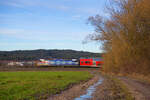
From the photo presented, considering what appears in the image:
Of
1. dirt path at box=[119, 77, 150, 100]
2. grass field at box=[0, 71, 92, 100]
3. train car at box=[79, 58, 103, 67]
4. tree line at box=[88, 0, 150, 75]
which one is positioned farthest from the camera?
train car at box=[79, 58, 103, 67]

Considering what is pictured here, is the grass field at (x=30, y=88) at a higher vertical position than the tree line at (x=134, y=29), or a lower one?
lower

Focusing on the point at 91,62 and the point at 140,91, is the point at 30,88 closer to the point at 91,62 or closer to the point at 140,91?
the point at 140,91

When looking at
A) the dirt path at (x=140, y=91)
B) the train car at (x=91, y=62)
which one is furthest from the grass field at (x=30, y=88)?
the train car at (x=91, y=62)

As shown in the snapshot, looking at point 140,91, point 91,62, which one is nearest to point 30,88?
point 140,91

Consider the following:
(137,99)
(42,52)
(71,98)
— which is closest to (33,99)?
(71,98)

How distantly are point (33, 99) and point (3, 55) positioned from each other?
156m

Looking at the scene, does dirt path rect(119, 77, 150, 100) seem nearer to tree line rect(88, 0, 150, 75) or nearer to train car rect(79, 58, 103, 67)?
tree line rect(88, 0, 150, 75)

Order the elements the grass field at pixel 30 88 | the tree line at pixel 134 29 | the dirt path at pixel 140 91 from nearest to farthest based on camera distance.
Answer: the dirt path at pixel 140 91 → the grass field at pixel 30 88 → the tree line at pixel 134 29

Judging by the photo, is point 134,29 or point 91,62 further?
point 91,62

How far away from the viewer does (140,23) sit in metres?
21.2

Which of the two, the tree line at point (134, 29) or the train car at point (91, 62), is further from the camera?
the train car at point (91, 62)

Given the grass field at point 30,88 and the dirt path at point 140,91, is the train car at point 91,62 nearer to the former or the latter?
the grass field at point 30,88

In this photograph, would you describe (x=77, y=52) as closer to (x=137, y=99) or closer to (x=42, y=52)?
(x=42, y=52)

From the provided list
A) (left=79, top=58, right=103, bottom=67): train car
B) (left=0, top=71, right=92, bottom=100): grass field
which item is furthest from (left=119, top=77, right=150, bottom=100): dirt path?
(left=79, top=58, right=103, bottom=67): train car
